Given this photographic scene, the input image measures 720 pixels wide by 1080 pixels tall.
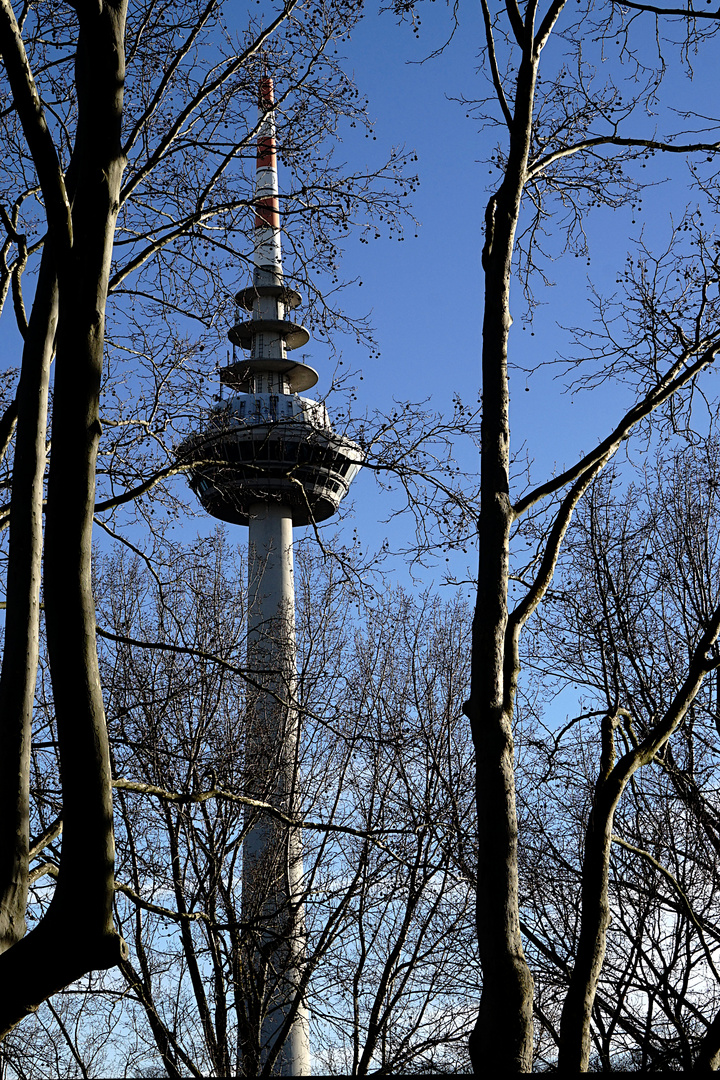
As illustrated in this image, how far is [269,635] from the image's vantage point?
1338 centimetres

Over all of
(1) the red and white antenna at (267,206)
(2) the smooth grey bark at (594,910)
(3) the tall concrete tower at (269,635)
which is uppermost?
(1) the red and white antenna at (267,206)

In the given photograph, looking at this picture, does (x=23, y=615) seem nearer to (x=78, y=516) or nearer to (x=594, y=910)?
(x=78, y=516)

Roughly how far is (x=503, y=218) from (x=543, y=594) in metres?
1.83

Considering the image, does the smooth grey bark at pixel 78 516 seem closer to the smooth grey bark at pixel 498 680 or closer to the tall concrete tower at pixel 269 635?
the smooth grey bark at pixel 498 680

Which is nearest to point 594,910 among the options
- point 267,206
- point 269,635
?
point 267,206

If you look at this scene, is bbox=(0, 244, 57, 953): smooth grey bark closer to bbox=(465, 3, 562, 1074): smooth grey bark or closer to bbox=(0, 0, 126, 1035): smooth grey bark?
bbox=(0, 0, 126, 1035): smooth grey bark

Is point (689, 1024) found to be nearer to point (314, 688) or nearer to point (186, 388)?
point (314, 688)

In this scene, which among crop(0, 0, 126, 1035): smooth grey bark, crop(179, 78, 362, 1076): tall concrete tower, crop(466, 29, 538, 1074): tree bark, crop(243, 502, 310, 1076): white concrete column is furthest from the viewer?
crop(243, 502, 310, 1076): white concrete column

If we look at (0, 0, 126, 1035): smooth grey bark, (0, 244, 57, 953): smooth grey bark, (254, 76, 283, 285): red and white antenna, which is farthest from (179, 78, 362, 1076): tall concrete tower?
(0, 0, 126, 1035): smooth grey bark

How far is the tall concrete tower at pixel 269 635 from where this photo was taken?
25.6ft

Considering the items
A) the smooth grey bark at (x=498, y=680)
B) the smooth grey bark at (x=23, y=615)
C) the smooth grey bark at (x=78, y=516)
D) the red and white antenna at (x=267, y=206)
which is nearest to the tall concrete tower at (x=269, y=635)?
the red and white antenna at (x=267, y=206)

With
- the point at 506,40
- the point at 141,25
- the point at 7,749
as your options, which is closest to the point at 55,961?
the point at 7,749

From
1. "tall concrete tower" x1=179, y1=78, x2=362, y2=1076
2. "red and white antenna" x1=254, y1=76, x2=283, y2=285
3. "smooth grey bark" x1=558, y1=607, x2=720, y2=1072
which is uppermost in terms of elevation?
"red and white antenna" x1=254, y1=76, x2=283, y2=285

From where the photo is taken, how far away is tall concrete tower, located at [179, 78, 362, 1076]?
7.82m
